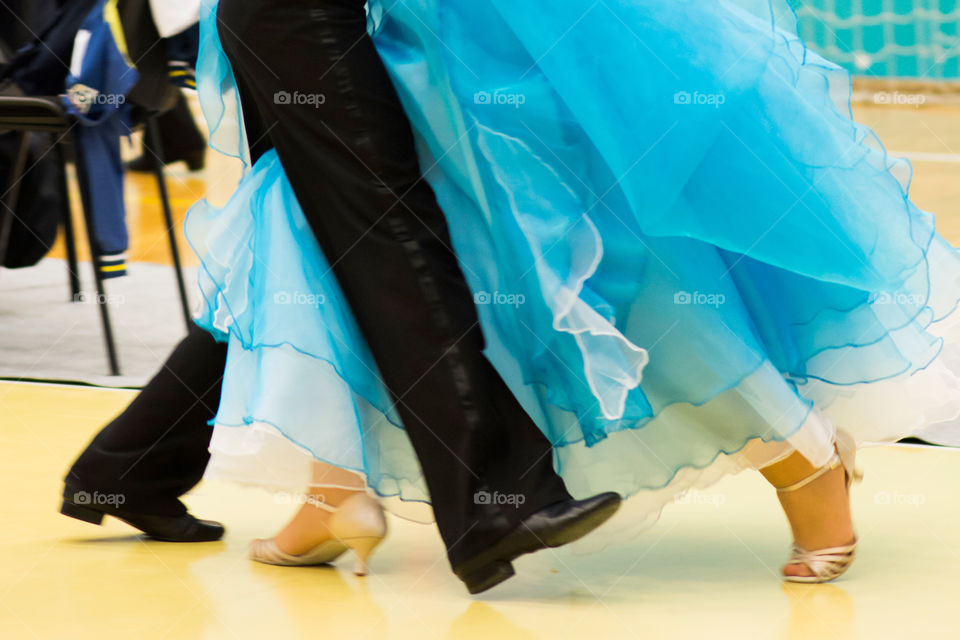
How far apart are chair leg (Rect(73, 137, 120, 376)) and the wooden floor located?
25.0 inches

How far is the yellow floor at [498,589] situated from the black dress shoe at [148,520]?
3 centimetres

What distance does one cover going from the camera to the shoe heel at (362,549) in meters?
1.33

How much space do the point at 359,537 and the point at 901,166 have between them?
74 cm

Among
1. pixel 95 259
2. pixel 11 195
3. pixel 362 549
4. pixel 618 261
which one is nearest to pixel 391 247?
pixel 618 261

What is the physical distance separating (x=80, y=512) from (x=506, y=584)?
1.70ft

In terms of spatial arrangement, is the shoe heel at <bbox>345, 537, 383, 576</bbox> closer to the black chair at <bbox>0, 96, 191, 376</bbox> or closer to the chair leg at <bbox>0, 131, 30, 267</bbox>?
the black chair at <bbox>0, 96, 191, 376</bbox>

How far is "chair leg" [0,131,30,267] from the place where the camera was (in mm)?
2822

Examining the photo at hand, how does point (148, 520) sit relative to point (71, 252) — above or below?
above

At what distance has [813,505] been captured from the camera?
1328mm

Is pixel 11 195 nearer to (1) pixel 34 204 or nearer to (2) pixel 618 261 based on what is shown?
(1) pixel 34 204

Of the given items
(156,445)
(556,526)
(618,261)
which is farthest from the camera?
(156,445)

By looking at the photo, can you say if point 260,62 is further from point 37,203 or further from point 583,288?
point 37,203

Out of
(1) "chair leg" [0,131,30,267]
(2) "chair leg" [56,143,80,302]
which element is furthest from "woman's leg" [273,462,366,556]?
(1) "chair leg" [0,131,30,267]

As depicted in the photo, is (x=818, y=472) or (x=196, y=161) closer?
(x=818, y=472)
